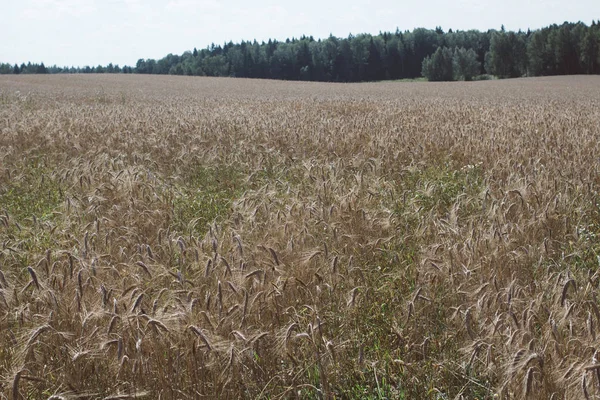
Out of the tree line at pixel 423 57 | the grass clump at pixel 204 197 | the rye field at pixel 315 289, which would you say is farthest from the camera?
the tree line at pixel 423 57

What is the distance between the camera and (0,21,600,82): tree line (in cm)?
7856

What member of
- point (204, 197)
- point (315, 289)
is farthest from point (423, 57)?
point (315, 289)

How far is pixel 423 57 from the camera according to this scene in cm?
10406

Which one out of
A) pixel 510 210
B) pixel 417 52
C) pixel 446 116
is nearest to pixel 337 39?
pixel 417 52

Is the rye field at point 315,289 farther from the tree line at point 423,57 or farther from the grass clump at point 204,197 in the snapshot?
the tree line at point 423,57

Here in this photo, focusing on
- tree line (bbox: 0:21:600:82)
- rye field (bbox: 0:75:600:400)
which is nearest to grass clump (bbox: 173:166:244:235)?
rye field (bbox: 0:75:600:400)

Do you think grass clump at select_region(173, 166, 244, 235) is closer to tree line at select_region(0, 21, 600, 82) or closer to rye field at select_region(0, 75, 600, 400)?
rye field at select_region(0, 75, 600, 400)

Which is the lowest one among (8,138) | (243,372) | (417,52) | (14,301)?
(243,372)

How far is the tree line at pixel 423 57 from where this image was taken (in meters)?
78.6

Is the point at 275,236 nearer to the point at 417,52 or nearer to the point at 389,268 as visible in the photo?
the point at 389,268

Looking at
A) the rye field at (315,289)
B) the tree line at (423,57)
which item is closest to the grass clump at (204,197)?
the rye field at (315,289)

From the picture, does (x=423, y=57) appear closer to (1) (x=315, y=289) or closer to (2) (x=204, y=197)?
(2) (x=204, y=197)

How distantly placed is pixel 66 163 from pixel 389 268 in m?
6.01

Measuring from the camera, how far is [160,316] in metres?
2.42
